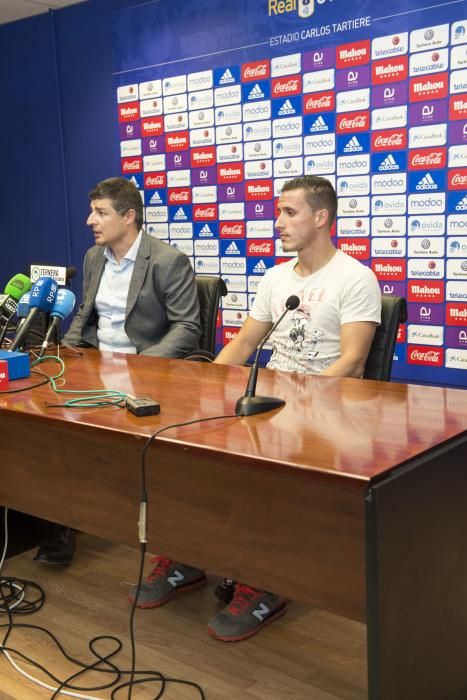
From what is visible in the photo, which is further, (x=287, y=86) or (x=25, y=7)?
(x=25, y=7)

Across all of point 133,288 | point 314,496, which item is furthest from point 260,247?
point 314,496

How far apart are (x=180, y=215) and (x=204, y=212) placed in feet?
0.61

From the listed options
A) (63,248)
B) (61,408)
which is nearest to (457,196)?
(61,408)

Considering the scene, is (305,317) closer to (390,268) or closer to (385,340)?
(385,340)

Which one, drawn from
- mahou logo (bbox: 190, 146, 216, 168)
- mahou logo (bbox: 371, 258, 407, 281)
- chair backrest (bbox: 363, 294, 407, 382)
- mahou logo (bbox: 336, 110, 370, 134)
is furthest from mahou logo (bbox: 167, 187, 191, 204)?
chair backrest (bbox: 363, 294, 407, 382)

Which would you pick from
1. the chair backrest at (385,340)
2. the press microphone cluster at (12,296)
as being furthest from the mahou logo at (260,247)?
the press microphone cluster at (12,296)

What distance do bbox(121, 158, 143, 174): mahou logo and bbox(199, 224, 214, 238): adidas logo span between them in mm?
606

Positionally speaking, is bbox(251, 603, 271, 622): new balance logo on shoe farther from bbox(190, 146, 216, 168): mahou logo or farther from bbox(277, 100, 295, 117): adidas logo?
bbox(190, 146, 216, 168): mahou logo

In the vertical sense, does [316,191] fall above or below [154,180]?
below

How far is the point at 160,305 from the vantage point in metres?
2.87

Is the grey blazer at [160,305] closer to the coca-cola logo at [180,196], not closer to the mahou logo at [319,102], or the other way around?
the mahou logo at [319,102]

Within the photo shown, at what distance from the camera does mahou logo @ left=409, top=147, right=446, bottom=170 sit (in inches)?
128

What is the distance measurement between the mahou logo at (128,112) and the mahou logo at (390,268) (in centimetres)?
184

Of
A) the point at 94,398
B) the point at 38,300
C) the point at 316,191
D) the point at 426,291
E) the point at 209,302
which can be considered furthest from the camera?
the point at 426,291
